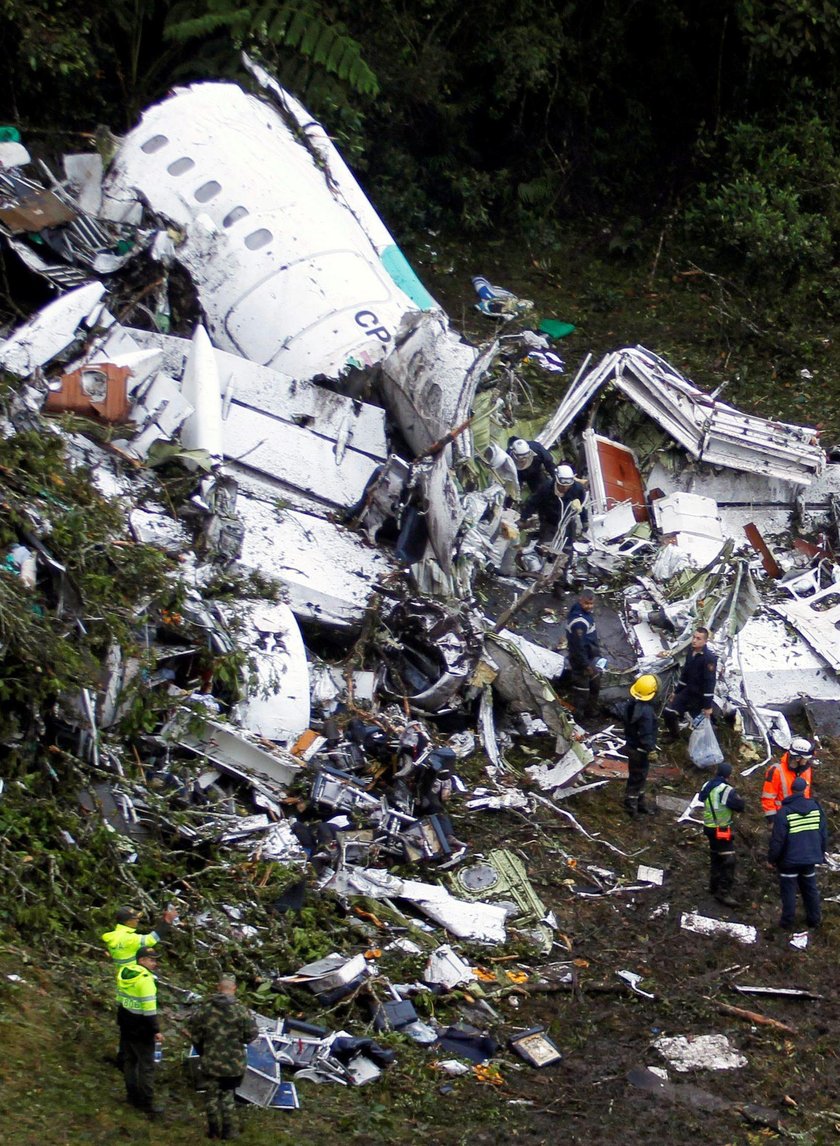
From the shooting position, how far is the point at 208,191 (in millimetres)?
12648

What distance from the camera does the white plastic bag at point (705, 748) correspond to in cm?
973

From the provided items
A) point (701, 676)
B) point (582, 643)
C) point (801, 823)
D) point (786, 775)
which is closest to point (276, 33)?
point (582, 643)

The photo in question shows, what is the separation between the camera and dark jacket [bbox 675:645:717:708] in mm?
9891

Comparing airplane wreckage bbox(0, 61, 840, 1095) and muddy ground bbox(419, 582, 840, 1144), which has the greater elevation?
Result: airplane wreckage bbox(0, 61, 840, 1095)

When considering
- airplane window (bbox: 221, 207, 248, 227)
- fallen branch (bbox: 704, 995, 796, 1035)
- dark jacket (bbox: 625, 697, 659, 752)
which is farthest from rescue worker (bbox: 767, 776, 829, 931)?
airplane window (bbox: 221, 207, 248, 227)

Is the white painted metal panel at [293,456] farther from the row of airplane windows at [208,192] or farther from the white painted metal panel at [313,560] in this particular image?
the row of airplane windows at [208,192]

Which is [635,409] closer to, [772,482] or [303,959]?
[772,482]

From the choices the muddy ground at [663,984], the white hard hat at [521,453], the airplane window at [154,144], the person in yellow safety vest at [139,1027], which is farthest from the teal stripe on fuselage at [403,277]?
the person in yellow safety vest at [139,1027]

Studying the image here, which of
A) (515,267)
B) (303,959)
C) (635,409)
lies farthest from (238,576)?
(515,267)

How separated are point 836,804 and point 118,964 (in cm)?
566

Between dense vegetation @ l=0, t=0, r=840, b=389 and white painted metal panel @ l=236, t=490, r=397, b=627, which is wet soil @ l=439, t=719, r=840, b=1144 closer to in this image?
white painted metal panel @ l=236, t=490, r=397, b=627

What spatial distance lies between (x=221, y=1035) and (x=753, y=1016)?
3.19 m

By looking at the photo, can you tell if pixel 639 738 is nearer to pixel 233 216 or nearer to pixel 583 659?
pixel 583 659

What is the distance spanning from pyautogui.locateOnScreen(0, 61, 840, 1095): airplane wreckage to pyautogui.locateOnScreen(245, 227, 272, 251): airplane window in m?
0.02
